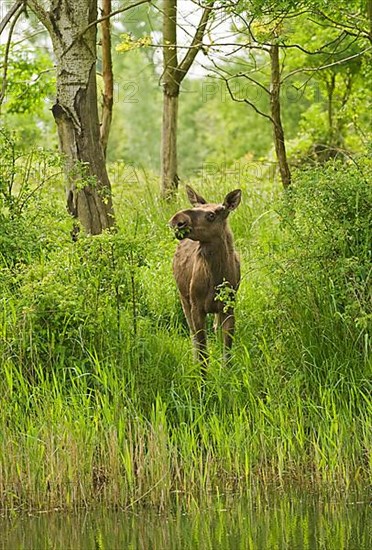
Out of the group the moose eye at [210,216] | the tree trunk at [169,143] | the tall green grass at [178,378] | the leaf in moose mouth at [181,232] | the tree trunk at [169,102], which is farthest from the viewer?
the tree trunk at [169,143]

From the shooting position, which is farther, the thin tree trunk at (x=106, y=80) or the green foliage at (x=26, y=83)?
the green foliage at (x=26, y=83)

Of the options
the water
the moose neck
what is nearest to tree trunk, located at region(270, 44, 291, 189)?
the moose neck


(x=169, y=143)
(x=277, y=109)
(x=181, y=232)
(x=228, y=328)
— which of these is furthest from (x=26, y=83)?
(x=181, y=232)

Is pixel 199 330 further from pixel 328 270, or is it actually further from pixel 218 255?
pixel 328 270

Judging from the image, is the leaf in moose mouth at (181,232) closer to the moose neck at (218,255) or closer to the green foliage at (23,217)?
the moose neck at (218,255)

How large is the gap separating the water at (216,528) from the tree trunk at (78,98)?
16.0 feet

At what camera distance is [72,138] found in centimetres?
1298

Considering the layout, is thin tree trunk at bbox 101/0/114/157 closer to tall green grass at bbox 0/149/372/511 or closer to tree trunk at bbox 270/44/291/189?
tree trunk at bbox 270/44/291/189

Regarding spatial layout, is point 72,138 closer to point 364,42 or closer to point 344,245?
point 344,245

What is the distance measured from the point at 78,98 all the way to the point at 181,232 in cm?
296

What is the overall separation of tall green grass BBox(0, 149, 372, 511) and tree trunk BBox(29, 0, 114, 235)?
123cm

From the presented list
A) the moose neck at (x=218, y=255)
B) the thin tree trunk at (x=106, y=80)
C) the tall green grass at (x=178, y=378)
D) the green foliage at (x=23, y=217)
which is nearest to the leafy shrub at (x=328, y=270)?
the tall green grass at (x=178, y=378)

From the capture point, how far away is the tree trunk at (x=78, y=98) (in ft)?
41.4

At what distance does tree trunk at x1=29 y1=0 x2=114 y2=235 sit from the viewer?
41.4ft
